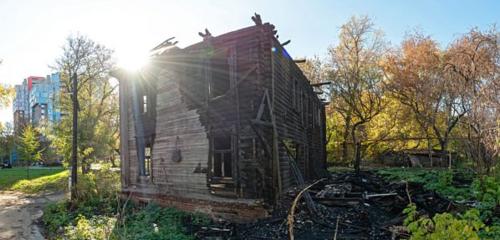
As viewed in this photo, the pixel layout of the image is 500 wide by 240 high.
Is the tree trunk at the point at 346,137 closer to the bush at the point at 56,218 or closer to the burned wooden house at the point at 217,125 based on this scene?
the burned wooden house at the point at 217,125

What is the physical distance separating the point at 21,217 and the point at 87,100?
17.7m

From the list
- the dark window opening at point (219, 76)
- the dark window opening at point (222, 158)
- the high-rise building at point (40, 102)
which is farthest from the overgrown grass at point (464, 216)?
the high-rise building at point (40, 102)

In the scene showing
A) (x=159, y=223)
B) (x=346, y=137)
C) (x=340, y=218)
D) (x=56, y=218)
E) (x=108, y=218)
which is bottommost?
(x=56, y=218)

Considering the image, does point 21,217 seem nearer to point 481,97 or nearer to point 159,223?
point 159,223

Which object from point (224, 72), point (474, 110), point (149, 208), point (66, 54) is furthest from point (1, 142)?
point (474, 110)

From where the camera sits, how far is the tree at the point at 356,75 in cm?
3038

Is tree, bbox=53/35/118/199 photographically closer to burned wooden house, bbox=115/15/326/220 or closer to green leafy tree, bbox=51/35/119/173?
green leafy tree, bbox=51/35/119/173

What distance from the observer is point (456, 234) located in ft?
9.71

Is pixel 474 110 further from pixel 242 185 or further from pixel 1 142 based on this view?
pixel 1 142

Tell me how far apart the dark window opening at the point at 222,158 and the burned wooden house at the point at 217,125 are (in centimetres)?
4

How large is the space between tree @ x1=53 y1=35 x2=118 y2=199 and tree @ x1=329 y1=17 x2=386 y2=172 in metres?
22.1

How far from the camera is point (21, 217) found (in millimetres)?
16406

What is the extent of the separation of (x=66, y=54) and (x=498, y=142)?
107 feet

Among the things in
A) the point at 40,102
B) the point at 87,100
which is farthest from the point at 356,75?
the point at 40,102
